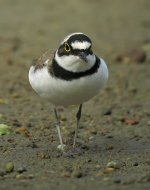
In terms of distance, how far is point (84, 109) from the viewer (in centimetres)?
846

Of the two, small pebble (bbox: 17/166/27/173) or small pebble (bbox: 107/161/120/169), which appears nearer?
small pebble (bbox: 17/166/27/173)

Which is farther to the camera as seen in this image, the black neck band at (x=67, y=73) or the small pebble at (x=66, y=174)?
the black neck band at (x=67, y=73)

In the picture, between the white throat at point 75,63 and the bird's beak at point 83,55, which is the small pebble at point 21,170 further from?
the bird's beak at point 83,55

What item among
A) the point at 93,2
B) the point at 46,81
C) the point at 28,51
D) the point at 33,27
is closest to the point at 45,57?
the point at 46,81

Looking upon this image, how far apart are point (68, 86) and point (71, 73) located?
5.3 inches

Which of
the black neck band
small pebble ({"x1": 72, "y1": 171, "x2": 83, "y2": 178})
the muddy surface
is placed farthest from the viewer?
the black neck band

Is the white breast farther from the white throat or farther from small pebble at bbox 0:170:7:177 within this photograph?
small pebble at bbox 0:170:7:177

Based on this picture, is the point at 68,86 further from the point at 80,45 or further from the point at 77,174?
the point at 77,174

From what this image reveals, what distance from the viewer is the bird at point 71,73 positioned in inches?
238

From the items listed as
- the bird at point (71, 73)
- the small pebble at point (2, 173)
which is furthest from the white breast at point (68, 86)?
the small pebble at point (2, 173)

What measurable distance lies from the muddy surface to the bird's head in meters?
0.94

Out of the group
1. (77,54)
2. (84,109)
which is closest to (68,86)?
Answer: (77,54)

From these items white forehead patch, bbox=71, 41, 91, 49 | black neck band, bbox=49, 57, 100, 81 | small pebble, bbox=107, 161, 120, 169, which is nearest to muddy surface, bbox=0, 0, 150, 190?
small pebble, bbox=107, 161, 120, 169

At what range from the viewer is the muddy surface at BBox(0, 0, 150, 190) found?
6.01 meters
